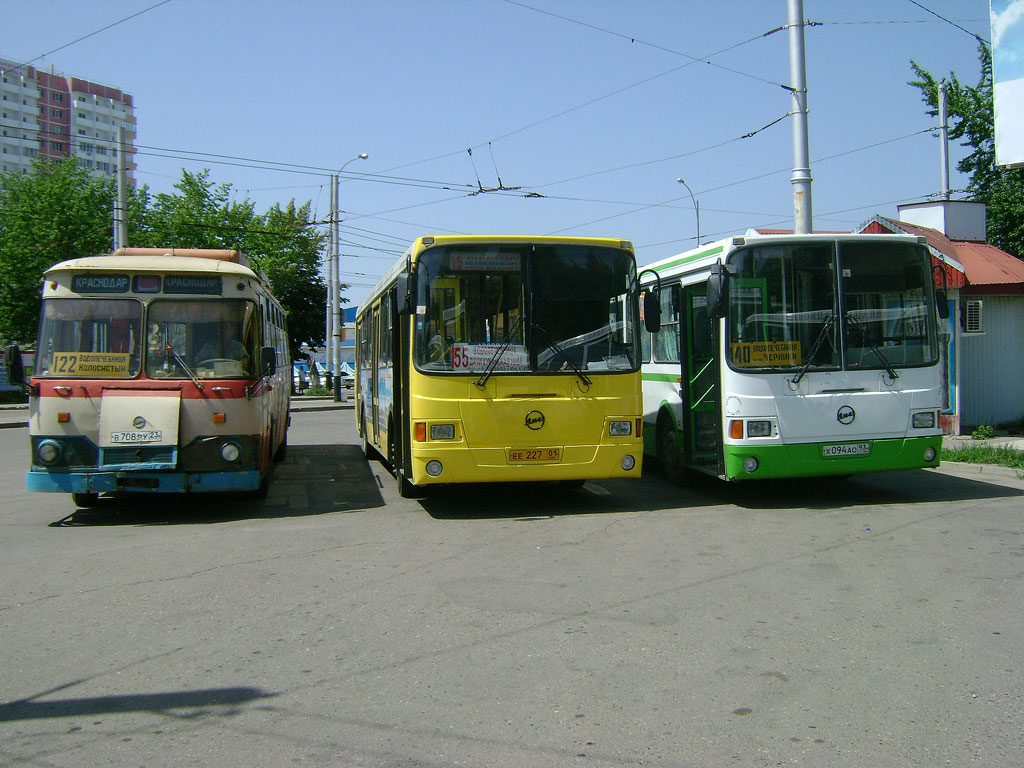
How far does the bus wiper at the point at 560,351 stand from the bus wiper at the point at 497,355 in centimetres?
16

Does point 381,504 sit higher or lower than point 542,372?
lower

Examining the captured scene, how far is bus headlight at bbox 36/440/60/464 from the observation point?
31.1 feet

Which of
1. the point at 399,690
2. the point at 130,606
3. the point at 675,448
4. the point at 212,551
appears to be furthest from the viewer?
the point at 675,448

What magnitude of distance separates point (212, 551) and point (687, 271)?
252 inches

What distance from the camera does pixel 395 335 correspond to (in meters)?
11.1

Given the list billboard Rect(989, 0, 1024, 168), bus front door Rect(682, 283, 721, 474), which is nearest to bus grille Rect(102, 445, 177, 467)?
bus front door Rect(682, 283, 721, 474)

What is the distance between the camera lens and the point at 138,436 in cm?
951

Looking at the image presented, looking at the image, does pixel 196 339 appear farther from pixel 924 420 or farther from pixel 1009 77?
pixel 1009 77

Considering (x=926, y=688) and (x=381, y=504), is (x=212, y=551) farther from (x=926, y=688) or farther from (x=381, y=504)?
(x=926, y=688)

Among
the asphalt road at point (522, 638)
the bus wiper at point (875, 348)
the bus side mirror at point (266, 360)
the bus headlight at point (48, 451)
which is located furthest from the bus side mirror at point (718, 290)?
the bus headlight at point (48, 451)

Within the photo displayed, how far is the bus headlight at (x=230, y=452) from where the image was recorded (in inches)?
387

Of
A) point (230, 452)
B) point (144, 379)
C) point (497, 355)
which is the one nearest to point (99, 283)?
point (144, 379)

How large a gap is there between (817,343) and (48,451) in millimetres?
8109

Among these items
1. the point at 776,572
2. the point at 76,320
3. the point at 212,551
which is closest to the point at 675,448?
the point at 776,572
